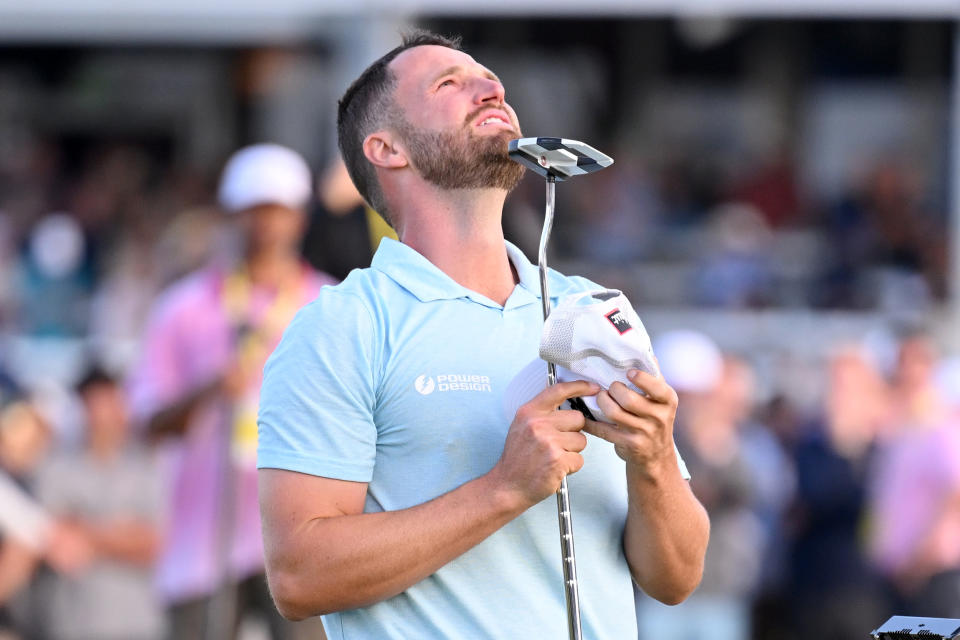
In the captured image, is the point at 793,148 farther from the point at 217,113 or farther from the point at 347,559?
the point at 347,559

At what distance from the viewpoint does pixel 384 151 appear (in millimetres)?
3098

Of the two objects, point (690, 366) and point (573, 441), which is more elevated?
point (573, 441)

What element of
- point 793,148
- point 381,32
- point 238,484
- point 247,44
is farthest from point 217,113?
point 238,484

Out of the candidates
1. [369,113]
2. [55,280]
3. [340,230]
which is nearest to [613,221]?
[55,280]

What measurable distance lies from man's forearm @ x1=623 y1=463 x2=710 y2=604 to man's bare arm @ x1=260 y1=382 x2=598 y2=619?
20 centimetres

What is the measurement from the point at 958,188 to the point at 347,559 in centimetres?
1133

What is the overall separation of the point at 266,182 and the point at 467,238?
3.29 metres

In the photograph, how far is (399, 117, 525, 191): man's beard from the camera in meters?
2.93

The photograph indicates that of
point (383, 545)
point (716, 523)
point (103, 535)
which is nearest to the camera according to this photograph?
point (383, 545)

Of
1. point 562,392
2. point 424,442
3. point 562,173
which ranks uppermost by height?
point 562,173

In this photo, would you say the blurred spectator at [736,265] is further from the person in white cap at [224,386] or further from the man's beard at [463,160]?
the man's beard at [463,160]

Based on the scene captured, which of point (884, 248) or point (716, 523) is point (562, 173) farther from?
point (884, 248)

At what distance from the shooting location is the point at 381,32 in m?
12.0

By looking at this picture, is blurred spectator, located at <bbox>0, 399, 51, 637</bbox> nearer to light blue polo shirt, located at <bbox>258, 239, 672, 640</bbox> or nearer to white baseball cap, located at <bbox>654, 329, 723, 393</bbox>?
white baseball cap, located at <bbox>654, 329, 723, 393</bbox>
